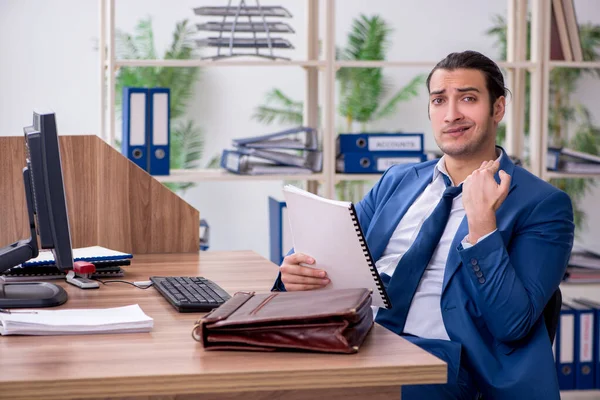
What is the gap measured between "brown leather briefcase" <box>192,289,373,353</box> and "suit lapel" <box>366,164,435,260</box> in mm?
791

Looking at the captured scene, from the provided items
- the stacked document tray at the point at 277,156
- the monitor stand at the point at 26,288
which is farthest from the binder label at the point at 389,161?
the monitor stand at the point at 26,288

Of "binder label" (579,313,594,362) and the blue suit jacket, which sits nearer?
the blue suit jacket

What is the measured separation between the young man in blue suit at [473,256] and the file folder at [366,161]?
4.07ft

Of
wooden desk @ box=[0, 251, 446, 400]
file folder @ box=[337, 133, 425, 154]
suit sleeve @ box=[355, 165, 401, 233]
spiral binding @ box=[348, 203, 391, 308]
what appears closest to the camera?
wooden desk @ box=[0, 251, 446, 400]

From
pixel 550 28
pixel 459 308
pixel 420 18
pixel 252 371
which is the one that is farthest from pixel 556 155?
pixel 252 371

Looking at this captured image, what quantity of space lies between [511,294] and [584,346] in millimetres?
2027

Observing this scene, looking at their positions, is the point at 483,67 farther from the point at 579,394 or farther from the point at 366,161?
the point at 579,394

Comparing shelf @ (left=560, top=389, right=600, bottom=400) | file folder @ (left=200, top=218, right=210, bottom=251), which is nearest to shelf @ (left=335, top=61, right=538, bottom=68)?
file folder @ (left=200, top=218, right=210, bottom=251)

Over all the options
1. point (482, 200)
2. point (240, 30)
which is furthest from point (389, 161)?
point (482, 200)

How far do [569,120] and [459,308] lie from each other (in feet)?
12.5

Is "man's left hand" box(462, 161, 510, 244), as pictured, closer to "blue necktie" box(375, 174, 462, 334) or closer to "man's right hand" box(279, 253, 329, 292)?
"blue necktie" box(375, 174, 462, 334)

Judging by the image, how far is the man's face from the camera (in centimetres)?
209

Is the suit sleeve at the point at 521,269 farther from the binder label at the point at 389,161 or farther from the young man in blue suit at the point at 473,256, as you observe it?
the binder label at the point at 389,161

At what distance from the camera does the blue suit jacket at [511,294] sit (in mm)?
1775
